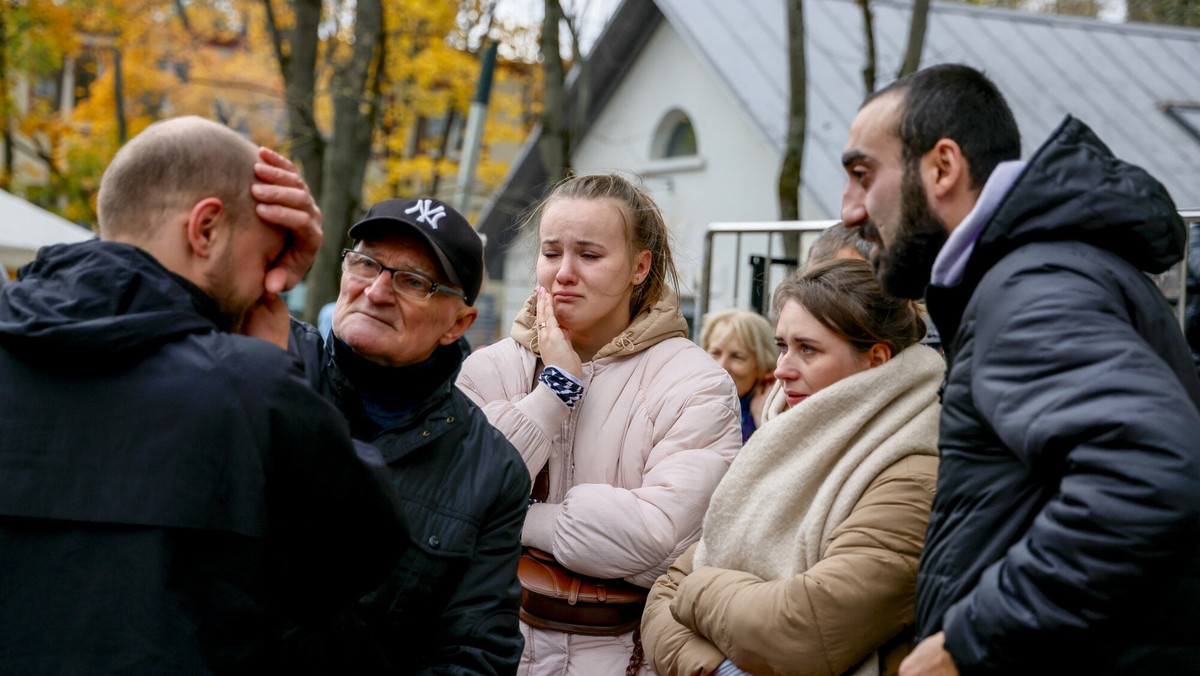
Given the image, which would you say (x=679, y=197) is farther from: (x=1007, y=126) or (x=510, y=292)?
(x=1007, y=126)

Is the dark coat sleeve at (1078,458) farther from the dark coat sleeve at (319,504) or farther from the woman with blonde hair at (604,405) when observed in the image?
the woman with blonde hair at (604,405)

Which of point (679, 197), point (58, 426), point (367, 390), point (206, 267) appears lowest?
point (679, 197)

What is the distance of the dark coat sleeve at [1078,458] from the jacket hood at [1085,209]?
9 cm

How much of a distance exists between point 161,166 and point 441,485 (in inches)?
34.5

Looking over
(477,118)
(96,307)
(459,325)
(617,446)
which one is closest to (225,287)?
(96,307)

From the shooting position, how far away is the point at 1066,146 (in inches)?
79.7

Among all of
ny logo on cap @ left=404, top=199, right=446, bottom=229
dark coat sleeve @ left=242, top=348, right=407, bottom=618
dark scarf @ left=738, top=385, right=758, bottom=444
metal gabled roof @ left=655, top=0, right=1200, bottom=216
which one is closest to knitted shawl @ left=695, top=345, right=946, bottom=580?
ny logo on cap @ left=404, top=199, right=446, bottom=229

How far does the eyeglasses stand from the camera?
2.56 metres

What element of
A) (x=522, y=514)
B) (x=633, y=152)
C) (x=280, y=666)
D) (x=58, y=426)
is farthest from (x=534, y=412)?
(x=633, y=152)

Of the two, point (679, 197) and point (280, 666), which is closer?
point (280, 666)

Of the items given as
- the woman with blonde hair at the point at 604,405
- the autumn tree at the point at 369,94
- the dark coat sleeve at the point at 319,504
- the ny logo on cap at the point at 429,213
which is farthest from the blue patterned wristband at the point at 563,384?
the autumn tree at the point at 369,94

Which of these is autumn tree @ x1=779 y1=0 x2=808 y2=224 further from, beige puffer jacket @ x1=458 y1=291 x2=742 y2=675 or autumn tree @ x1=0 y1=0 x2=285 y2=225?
autumn tree @ x1=0 y1=0 x2=285 y2=225

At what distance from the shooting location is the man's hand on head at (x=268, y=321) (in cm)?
202

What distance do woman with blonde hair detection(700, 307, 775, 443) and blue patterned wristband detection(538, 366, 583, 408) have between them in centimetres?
277
